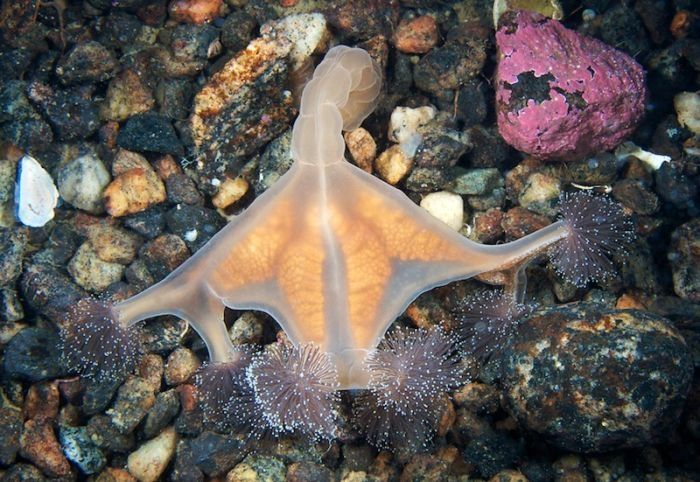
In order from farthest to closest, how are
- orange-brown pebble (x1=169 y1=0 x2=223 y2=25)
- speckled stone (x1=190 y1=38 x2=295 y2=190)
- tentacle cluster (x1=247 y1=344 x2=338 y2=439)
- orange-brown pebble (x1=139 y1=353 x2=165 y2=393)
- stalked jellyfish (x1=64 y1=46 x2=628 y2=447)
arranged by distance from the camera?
orange-brown pebble (x1=169 y1=0 x2=223 y2=25) → speckled stone (x1=190 y1=38 x2=295 y2=190) → orange-brown pebble (x1=139 y1=353 x2=165 y2=393) → stalked jellyfish (x1=64 y1=46 x2=628 y2=447) → tentacle cluster (x1=247 y1=344 x2=338 y2=439)

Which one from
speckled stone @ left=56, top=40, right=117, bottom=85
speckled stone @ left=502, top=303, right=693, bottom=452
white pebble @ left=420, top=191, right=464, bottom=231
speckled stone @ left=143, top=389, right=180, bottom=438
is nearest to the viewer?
speckled stone @ left=502, top=303, right=693, bottom=452

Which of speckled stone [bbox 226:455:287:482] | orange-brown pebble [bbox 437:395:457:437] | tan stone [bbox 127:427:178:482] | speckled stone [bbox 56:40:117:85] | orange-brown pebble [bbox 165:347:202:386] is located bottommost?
orange-brown pebble [bbox 437:395:457:437]

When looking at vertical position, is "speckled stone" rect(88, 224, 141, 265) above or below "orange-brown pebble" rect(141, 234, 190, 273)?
above

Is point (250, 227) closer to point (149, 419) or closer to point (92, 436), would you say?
point (149, 419)

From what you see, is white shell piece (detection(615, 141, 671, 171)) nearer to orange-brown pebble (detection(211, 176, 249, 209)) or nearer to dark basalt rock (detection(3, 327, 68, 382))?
orange-brown pebble (detection(211, 176, 249, 209))

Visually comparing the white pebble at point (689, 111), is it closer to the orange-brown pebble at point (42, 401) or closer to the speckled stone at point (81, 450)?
the speckled stone at point (81, 450)

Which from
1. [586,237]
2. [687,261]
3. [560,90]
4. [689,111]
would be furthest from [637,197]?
[560,90]

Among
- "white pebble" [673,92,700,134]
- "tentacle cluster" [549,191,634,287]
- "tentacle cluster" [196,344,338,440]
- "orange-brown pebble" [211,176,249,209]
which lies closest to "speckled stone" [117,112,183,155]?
"orange-brown pebble" [211,176,249,209]
